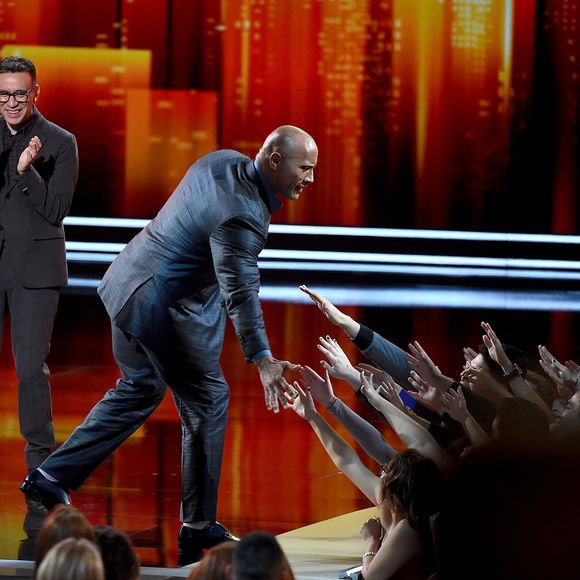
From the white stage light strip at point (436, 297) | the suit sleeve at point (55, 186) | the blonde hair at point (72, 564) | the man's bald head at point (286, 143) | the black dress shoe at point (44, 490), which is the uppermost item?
the man's bald head at point (286, 143)

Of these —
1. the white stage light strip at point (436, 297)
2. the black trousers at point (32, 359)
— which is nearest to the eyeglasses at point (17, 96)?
the black trousers at point (32, 359)

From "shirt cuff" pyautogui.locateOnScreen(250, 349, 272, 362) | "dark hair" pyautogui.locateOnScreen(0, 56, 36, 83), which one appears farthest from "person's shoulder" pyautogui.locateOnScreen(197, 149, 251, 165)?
"dark hair" pyautogui.locateOnScreen(0, 56, 36, 83)

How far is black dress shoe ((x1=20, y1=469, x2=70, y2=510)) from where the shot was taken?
12.7ft

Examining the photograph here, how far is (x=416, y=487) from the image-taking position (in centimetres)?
283

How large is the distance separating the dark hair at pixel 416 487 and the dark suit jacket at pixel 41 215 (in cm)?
173

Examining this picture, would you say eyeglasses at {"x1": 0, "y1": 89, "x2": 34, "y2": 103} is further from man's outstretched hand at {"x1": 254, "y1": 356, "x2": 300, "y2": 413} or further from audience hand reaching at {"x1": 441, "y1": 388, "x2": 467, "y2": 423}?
audience hand reaching at {"x1": 441, "y1": 388, "x2": 467, "y2": 423}

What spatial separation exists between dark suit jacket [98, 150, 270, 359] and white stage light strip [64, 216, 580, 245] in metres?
10.5

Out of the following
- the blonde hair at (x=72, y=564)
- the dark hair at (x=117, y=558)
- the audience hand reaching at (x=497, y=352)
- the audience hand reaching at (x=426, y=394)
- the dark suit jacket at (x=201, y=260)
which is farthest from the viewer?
the audience hand reaching at (x=497, y=352)

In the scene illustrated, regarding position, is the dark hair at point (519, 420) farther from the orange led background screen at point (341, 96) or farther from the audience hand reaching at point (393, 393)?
the orange led background screen at point (341, 96)

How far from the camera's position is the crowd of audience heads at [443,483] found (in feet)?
6.70

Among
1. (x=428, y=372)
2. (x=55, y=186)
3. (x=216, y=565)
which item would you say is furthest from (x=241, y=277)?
(x=216, y=565)

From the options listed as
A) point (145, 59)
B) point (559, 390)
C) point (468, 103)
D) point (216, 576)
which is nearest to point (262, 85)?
point (145, 59)

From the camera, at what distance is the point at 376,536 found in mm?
3254

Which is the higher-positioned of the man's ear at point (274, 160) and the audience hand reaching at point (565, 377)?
the man's ear at point (274, 160)
